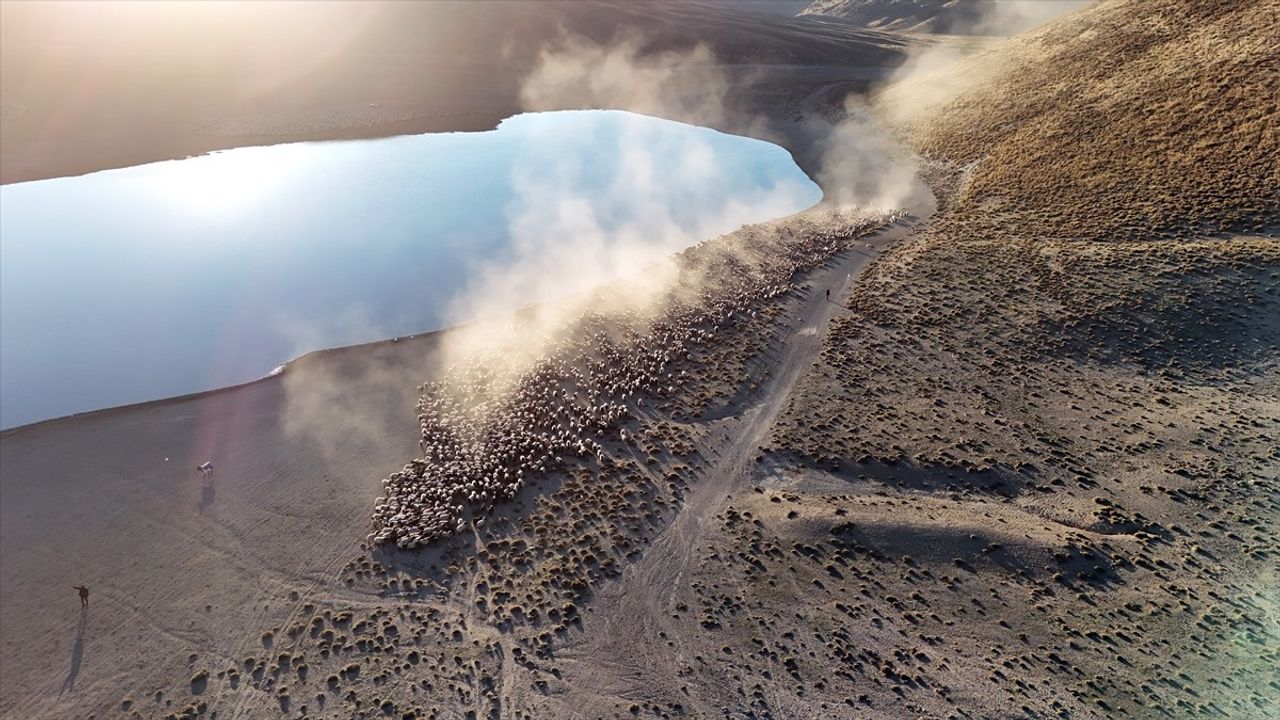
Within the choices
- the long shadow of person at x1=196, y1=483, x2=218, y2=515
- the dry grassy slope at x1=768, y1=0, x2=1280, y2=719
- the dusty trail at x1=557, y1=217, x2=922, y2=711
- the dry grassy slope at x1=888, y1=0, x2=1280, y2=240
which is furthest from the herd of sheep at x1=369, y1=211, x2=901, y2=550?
the dry grassy slope at x1=888, y1=0, x2=1280, y2=240

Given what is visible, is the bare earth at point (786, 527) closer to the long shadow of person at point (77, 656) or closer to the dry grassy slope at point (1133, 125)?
the long shadow of person at point (77, 656)

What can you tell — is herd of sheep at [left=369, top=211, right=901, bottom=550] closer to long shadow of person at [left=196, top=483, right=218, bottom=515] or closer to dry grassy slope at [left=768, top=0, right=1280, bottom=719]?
dry grassy slope at [left=768, top=0, right=1280, bottom=719]

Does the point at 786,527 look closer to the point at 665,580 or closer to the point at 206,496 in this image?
the point at 665,580

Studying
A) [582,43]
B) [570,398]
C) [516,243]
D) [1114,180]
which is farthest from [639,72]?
[570,398]

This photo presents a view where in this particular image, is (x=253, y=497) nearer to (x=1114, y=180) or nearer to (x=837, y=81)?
(x=1114, y=180)

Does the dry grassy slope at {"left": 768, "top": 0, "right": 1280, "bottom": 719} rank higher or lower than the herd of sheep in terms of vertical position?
lower

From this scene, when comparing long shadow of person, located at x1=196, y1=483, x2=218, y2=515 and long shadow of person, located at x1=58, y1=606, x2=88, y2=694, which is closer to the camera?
long shadow of person, located at x1=58, y1=606, x2=88, y2=694

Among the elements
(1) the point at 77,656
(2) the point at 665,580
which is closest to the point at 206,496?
(1) the point at 77,656
